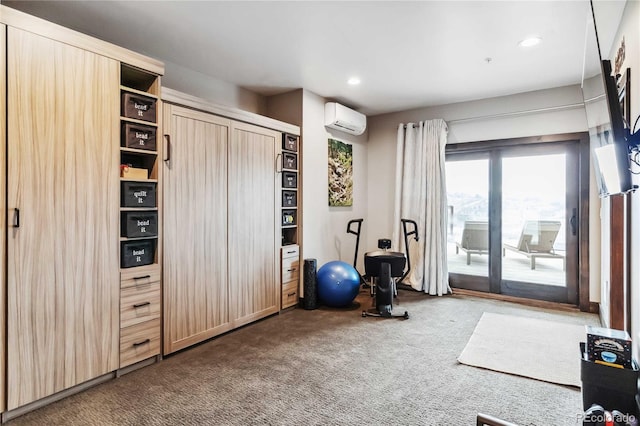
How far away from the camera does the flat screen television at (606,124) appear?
1438 millimetres

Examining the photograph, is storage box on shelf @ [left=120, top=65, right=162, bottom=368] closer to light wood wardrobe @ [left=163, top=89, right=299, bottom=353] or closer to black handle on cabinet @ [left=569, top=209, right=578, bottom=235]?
light wood wardrobe @ [left=163, top=89, right=299, bottom=353]

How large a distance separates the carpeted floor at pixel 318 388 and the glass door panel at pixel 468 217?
173cm

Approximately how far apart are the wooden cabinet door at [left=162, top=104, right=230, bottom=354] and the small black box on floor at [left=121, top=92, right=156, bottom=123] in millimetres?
139

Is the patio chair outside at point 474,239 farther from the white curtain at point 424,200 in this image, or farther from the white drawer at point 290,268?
the white drawer at point 290,268

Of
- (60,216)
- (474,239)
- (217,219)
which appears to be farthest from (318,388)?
(474,239)

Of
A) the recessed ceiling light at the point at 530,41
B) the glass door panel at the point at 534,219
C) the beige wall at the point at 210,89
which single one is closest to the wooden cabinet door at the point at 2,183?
the beige wall at the point at 210,89

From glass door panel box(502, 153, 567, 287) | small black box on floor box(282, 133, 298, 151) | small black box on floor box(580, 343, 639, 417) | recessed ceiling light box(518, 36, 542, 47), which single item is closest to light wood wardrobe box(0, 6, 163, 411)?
small black box on floor box(282, 133, 298, 151)

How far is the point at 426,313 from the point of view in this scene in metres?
3.97

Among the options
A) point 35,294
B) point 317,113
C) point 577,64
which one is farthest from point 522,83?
point 35,294

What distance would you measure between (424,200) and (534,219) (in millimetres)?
1355

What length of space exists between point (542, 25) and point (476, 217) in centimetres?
260

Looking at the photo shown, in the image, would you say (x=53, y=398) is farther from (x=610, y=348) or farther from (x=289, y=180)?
(x=610, y=348)

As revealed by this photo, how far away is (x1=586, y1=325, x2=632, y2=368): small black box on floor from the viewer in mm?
1785

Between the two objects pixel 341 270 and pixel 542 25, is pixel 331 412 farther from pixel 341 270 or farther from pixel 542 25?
pixel 542 25
